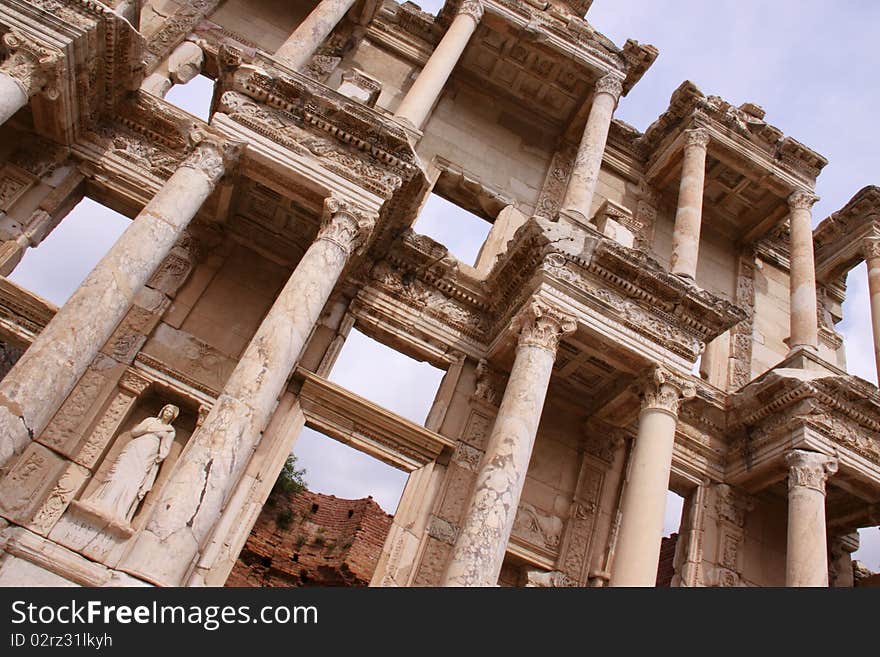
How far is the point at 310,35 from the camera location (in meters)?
11.9

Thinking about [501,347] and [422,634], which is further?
[501,347]

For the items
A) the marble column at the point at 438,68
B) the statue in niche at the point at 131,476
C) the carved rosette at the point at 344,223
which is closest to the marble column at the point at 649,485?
the carved rosette at the point at 344,223

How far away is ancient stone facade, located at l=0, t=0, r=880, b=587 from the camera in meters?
7.93

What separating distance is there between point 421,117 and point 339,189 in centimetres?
296

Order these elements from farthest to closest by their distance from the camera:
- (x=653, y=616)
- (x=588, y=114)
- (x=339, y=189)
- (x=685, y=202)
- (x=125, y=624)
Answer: (x=588, y=114)
(x=685, y=202)
(x=339, y=189)
(x=125, y=624)
(x=653, y=616)

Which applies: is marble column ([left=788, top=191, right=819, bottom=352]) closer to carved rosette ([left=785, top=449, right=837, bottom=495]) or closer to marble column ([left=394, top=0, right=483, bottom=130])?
carved rosette ([left=785, top=449, right=837, bottom=495])

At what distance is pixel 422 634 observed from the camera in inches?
201

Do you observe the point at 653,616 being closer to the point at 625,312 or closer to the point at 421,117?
the point at 625,312

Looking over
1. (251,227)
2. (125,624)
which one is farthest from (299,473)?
(125,624)

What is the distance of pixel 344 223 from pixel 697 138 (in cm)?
883

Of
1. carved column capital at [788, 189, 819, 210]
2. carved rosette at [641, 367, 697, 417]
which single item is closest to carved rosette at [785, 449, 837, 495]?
carved rosette at [641, 367, 697, 417]

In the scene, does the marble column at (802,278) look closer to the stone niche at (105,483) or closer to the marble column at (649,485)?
the marble column at (649,485)

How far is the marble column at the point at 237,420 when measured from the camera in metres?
6.36

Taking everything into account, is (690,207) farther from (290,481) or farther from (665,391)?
(290,481)
